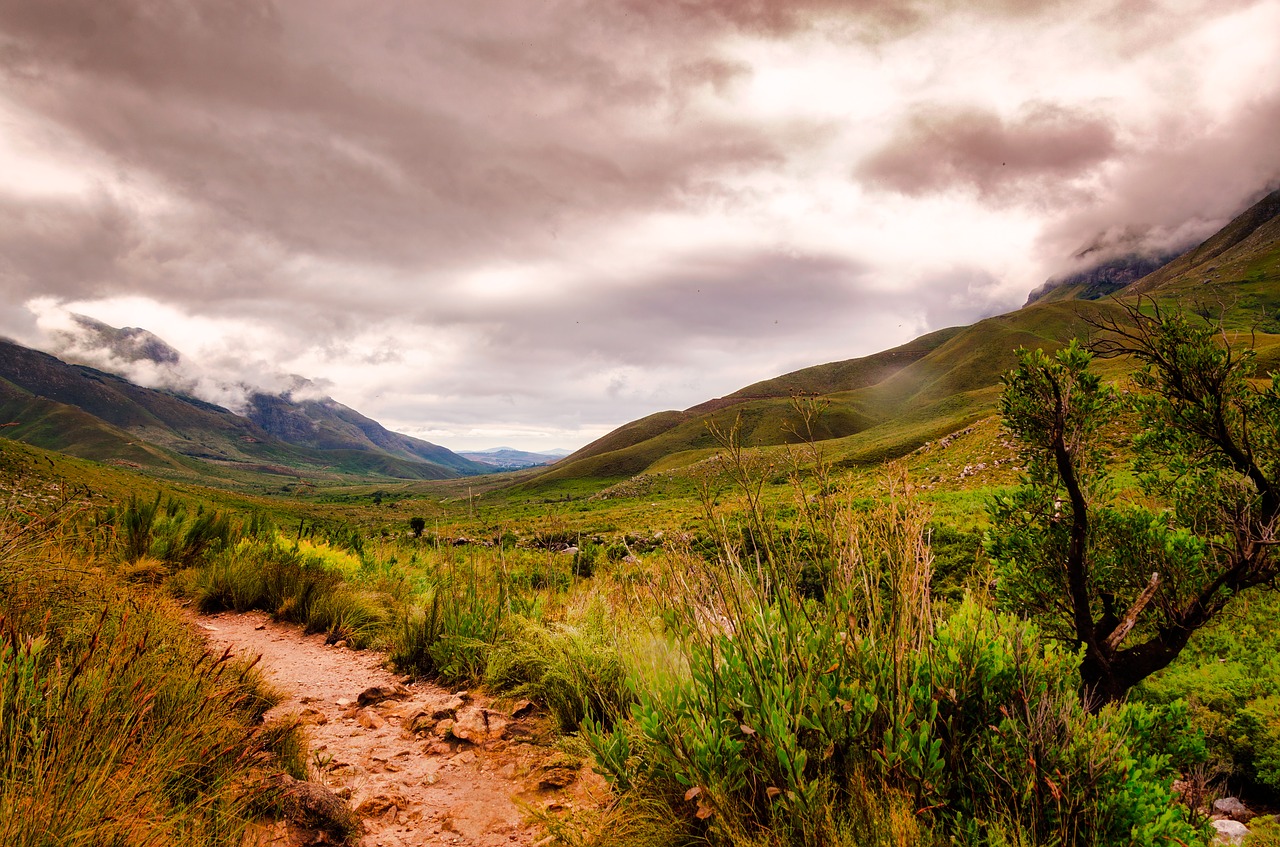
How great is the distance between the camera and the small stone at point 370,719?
177 inches

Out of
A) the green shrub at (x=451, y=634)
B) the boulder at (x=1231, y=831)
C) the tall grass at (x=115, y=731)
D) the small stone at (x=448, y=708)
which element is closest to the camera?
the tall grass at (x=115, y=731)

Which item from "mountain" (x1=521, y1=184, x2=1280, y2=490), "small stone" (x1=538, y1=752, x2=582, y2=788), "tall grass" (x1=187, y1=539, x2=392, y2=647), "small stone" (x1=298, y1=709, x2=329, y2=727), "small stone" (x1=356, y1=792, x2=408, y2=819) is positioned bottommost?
"small stone" (x1=538, y1=752, x2=582, y2=788)

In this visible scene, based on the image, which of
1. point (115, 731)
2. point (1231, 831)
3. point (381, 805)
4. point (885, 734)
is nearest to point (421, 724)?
point (381, 805)

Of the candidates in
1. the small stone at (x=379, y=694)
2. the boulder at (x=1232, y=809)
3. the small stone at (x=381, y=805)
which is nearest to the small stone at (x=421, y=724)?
the small stone at (x=379, y=694)

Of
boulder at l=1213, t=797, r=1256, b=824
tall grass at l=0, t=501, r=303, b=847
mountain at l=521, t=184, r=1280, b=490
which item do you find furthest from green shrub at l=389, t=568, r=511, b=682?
mountain at l=521, t=184, r=1280, b=490

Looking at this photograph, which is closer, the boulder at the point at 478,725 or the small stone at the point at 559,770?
the small stone at the point at 559,770

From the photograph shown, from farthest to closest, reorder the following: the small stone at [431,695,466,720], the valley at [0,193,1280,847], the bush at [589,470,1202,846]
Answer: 1. the small stone at [431,695,466,720]
2. the valley at [0,193,1280,847]
3. the bush at [589,470,1202,846]

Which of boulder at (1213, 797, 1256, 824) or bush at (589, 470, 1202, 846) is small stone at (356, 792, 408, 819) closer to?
bush at (589, 470, 1202, 846)

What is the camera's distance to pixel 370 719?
15.0ft

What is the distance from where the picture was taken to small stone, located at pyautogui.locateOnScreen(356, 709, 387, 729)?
4504mm

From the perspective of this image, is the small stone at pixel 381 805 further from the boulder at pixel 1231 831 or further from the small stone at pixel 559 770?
the boulder at pixel 1231 831

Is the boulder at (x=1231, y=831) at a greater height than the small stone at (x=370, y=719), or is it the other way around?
the small stone at (x=370, y=719)

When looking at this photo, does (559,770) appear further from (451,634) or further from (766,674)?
(451,634)

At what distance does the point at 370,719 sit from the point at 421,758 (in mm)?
830
